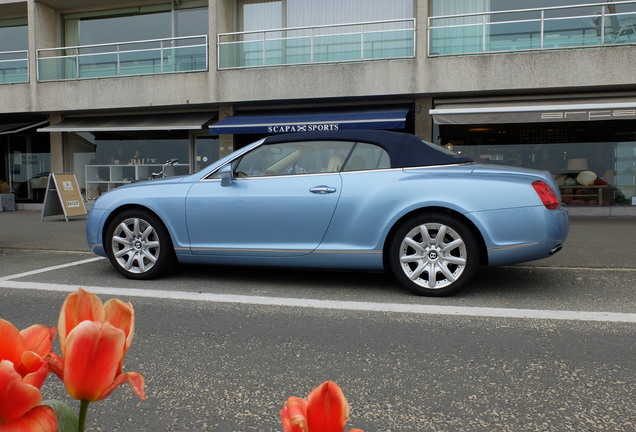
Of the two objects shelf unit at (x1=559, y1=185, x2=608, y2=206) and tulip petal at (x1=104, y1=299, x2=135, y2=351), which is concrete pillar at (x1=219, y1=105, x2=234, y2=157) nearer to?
shelf unit at (x1=559, y1=185, x2=608, y2=206)

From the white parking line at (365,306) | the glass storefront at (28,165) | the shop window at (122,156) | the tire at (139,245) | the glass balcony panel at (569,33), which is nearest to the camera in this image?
the white parking line at (365,306)

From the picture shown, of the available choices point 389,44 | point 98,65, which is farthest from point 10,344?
point 98,65

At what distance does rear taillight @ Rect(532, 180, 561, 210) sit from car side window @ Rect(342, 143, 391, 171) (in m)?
1.31

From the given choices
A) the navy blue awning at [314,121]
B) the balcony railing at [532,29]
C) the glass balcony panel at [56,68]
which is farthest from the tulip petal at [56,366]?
the glass balcony panel at [56,68]

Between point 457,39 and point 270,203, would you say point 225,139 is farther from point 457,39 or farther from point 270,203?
point 270,203

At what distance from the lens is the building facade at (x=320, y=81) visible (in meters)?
12.5

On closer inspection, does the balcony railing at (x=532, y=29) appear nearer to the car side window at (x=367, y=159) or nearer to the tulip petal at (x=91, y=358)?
the car side window at (x=367, y=159)

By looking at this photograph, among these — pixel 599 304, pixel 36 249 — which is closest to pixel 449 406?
pixel 599 304

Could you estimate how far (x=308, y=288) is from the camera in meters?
5.12

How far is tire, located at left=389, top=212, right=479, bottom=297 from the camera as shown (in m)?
4.62

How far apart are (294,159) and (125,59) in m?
12.1

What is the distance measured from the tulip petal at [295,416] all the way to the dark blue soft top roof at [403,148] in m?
4.55

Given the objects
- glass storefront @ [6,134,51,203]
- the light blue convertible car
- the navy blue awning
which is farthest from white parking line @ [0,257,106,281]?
glass storefront @ [6,134,51,203]

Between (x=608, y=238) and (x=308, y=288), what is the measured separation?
20.0 feet
